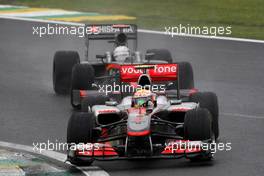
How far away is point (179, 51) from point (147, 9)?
22.4 feet

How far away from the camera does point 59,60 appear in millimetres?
21078

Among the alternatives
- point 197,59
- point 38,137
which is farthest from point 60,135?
point 197,59

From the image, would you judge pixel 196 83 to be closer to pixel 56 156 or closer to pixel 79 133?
pixel 56 156

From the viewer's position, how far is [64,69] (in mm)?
21094

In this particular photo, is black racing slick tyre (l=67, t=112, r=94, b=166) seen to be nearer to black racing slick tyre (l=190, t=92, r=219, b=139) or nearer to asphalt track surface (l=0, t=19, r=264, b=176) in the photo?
asphalt track surface (l=0, t=19, r=264, b=176)

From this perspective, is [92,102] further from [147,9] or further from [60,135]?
[147,9]

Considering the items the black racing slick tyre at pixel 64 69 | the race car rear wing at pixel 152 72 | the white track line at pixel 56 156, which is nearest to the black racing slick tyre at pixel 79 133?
the white track line at pixel 56 156

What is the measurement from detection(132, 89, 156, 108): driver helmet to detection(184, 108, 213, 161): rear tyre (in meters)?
0.88

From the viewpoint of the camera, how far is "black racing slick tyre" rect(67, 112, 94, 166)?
1447 cm

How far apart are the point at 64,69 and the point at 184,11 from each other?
12.1m

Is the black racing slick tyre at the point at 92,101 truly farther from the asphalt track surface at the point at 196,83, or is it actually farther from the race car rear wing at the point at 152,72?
the asphalt track surface at the point at 196,83

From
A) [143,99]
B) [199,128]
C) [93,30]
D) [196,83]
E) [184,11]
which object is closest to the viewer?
[199,128]

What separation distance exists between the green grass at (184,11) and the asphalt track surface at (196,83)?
184 centimetres

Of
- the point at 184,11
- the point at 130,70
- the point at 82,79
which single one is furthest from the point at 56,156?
the point at 184,11
